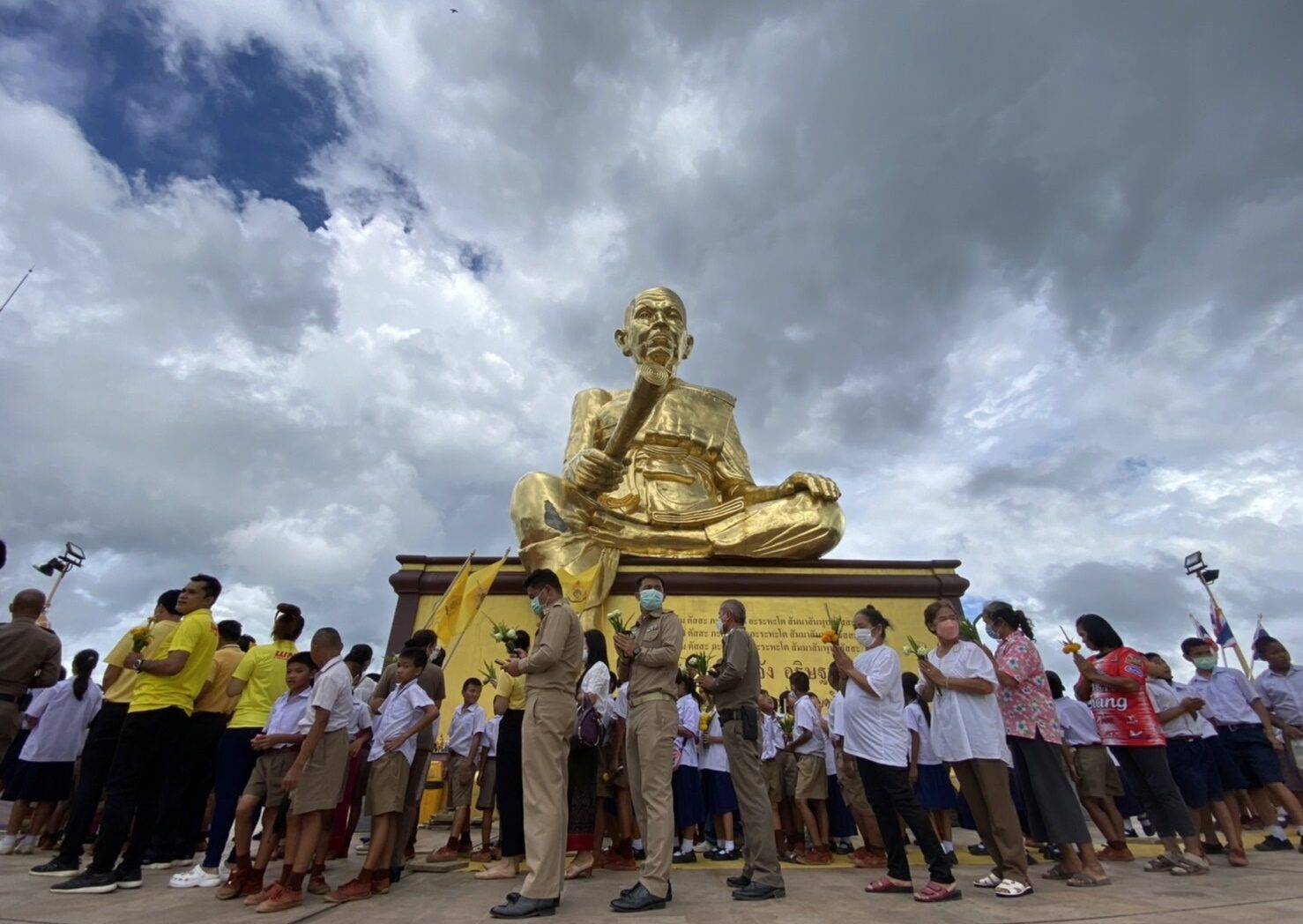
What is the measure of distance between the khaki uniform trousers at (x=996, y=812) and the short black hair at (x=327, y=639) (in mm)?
3465

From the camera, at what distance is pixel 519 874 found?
14.6 ft

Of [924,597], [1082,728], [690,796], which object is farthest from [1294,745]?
[690,796]

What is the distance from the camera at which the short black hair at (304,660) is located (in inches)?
163

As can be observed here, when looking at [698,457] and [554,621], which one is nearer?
[554,621]

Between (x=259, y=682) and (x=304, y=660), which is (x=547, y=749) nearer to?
(x=304, y=660)

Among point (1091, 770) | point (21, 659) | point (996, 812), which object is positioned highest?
point (21, 659)

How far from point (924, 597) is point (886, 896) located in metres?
7.09

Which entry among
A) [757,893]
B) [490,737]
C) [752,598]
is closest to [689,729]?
[490,737]

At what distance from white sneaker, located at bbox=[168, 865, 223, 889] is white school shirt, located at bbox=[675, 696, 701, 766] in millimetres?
2978

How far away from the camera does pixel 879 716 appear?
399 cm

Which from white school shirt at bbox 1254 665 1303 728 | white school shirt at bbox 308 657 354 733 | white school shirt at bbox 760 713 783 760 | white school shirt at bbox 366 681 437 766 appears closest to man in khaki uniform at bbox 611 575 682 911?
white school shirt at bbox 366 681 437 766

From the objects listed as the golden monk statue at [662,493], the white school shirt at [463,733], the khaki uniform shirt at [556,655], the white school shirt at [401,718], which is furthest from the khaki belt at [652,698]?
the golden monk statue at [662,493]

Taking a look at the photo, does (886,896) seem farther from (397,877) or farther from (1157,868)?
(397,877)

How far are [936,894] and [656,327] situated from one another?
8.40 m
